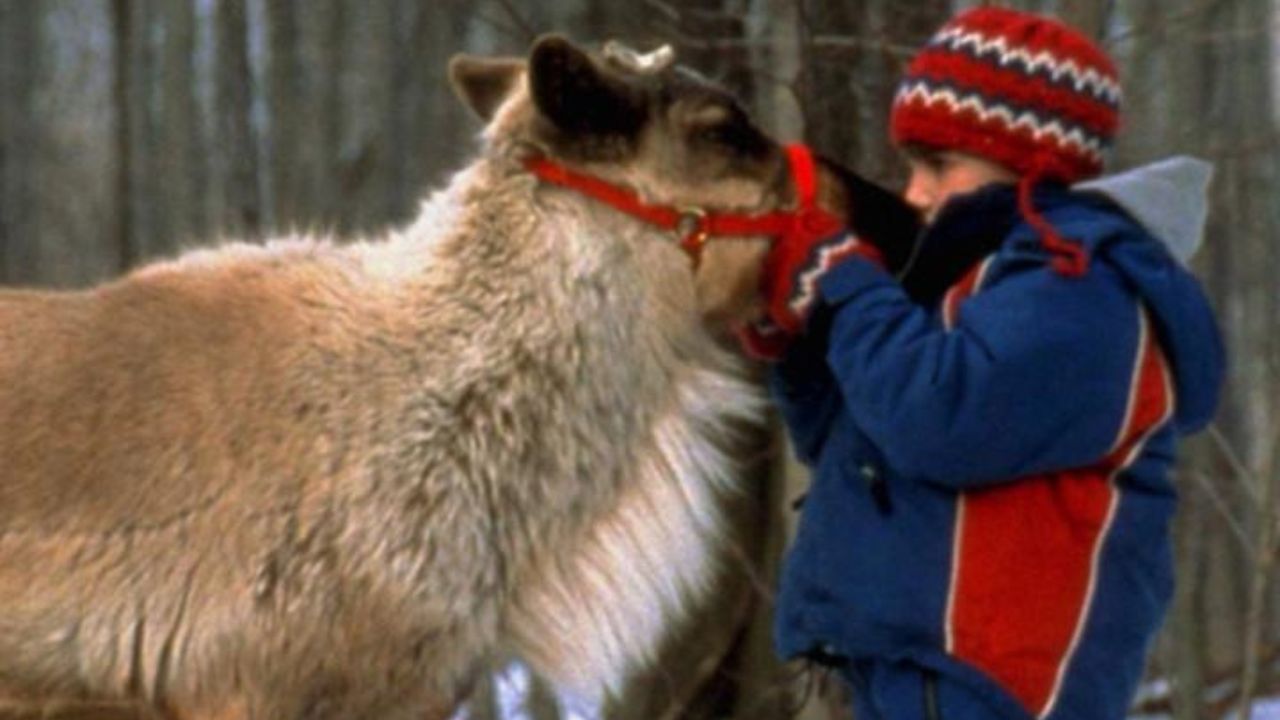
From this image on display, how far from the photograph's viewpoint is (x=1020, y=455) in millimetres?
4113

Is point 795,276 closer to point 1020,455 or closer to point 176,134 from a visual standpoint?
point 1020,455

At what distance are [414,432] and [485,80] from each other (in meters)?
0.81

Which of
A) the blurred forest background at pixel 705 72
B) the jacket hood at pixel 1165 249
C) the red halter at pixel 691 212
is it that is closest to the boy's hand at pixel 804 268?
the red halter at pixel 691 212

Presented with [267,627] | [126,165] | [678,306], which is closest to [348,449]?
[267,627]

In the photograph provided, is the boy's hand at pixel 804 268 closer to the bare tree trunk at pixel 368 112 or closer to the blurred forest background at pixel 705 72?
the blurred forest background at pixel 705 72

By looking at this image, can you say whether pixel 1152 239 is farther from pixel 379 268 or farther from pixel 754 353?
pixel 379 268

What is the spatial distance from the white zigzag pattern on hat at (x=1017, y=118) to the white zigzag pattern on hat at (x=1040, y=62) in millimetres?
68

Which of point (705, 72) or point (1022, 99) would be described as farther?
point (705, 72)

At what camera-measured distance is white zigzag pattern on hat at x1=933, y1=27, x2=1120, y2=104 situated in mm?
4266

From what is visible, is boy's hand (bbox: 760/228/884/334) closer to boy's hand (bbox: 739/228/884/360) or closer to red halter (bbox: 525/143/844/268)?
boy's hand (bbox: 739/228/884/360)

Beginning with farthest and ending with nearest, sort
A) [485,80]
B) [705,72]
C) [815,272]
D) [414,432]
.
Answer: [705,72] → [485,80] → [414,432] → [815,272]

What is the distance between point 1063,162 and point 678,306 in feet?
2.57

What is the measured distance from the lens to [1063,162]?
432 cm

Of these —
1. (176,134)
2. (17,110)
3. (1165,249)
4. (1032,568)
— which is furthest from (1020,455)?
(17,110)
